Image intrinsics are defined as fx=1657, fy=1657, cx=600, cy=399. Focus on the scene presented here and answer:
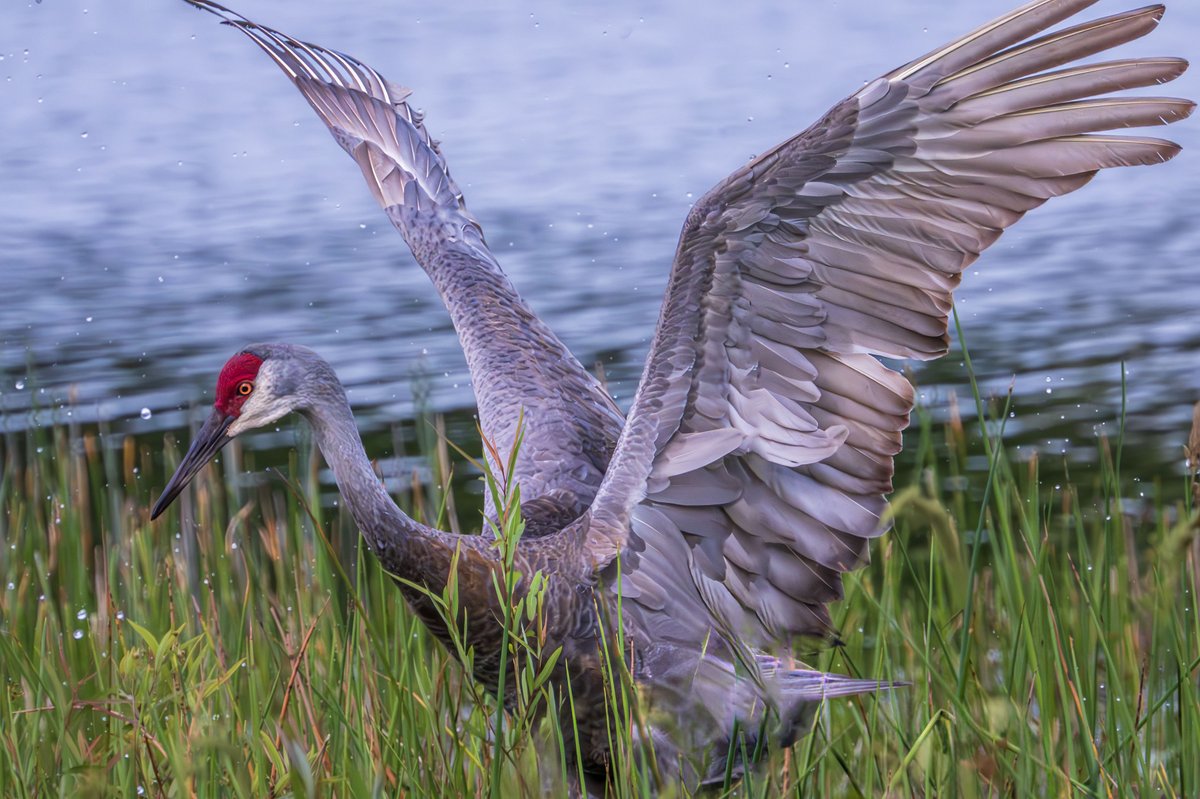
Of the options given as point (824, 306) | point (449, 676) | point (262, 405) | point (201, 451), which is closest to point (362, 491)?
point (262, 405)

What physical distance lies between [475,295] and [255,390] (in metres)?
1.29

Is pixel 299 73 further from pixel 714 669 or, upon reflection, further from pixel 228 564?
pixel 714 669

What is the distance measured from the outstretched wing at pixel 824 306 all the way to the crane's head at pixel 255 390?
2.51 ft

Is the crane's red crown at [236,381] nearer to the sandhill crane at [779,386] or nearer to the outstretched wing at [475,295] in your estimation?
the sandhill crane at [779,386]

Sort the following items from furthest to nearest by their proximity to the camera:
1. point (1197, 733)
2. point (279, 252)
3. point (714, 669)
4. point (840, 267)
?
point (279, 252), point (714, 669), point (840, 267), point (1197, 733)

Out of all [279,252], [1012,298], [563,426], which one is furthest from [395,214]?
[279,252]

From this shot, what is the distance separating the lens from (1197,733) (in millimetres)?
3139

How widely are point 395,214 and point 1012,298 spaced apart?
589cm

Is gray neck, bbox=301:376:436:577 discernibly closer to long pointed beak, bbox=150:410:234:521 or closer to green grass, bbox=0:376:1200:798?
A: green grass, bbox=0:376:1200:798

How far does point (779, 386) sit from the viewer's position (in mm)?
3496

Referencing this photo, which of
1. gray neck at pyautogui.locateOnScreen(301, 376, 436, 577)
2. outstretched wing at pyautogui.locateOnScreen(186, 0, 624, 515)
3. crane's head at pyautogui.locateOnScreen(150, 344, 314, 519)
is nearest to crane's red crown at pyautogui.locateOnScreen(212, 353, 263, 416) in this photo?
crane's head at pyautogui.locateOnScreen(150, 344, 314, 519)

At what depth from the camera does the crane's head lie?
377cm

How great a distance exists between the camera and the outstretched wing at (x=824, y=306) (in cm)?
317

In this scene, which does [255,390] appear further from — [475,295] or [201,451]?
[475,295]
